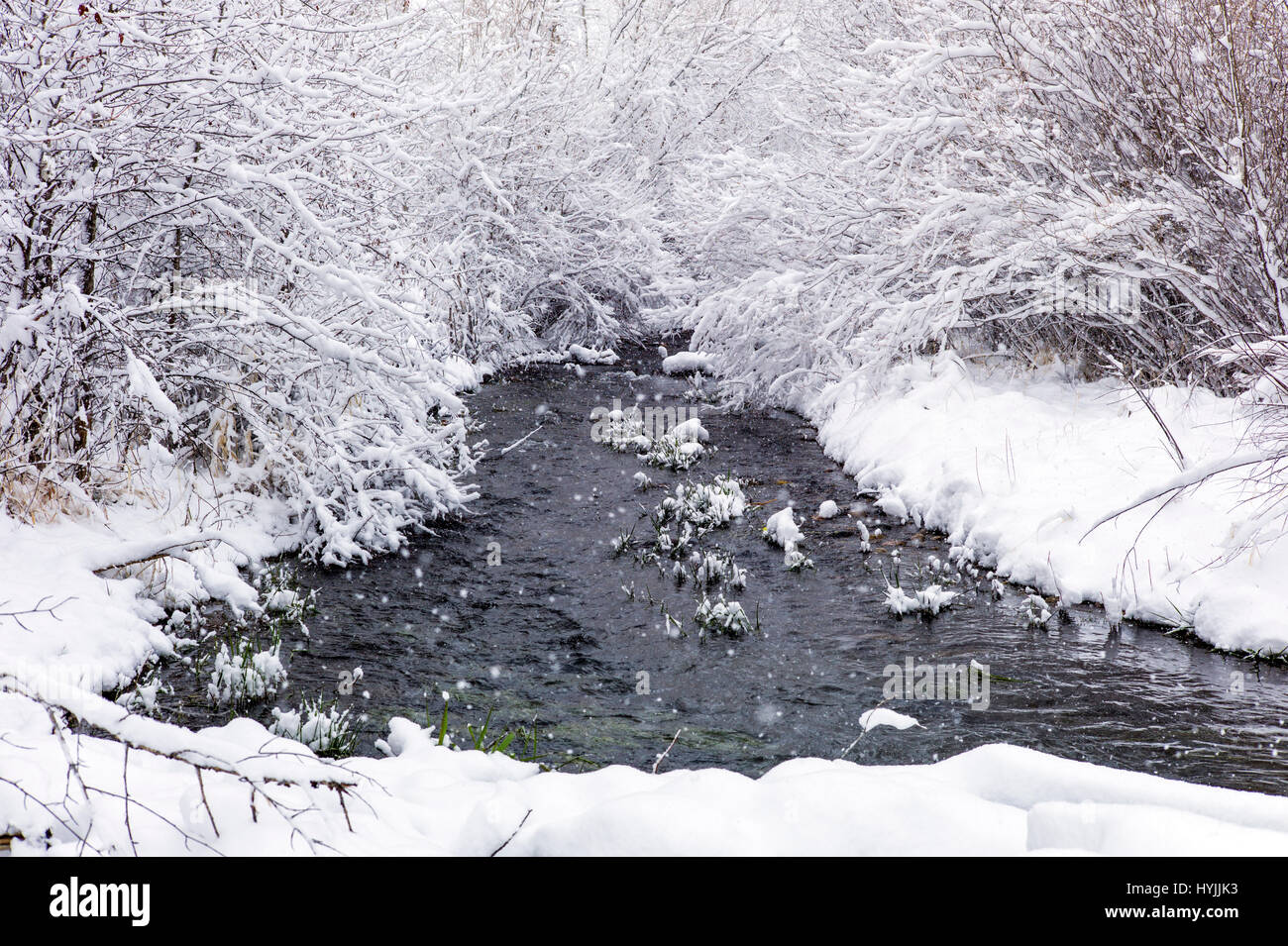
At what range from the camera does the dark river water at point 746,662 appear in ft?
14.9

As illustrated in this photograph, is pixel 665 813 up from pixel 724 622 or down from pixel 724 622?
down

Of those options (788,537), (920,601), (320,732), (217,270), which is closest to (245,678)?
(320,732)

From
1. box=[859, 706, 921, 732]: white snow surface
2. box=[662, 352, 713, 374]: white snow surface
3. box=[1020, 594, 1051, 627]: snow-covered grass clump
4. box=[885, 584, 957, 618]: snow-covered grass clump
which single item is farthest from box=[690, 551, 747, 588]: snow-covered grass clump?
box=[662, 352, 713, 374]: white snow surface

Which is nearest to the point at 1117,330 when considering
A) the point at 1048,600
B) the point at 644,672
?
the point at 1048,600

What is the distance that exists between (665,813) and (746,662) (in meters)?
3.13

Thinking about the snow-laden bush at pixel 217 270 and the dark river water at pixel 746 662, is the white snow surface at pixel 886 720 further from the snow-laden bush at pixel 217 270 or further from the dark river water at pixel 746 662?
the snow-laden bush at pixel 217 270

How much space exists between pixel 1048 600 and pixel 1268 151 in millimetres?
4036

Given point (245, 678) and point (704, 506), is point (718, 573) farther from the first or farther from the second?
point (245, 678)

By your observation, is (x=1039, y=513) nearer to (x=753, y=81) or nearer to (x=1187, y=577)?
(x=1187, y=577)

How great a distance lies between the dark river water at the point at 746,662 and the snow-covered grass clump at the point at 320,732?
0.92 ft

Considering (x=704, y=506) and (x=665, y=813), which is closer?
(x=665, y=813)

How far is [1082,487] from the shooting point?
7234 mm

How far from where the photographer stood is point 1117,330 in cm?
902
